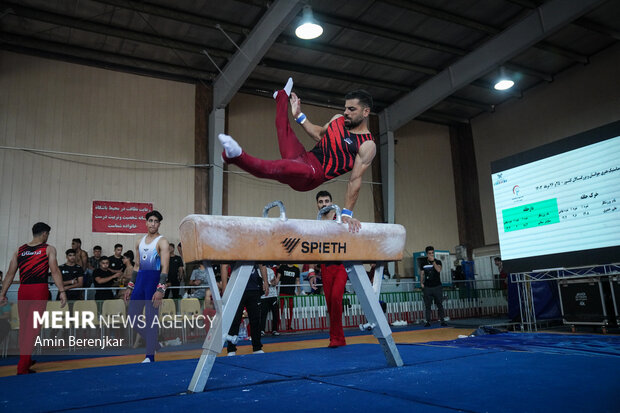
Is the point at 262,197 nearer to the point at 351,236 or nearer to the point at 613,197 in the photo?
the point at 613,197

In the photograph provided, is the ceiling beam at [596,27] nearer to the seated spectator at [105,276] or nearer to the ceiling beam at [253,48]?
the ceiling beam at [253,48]

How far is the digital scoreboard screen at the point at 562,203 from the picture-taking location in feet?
19.6

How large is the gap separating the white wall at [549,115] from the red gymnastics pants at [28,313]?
14.1 metres

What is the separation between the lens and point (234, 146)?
2596mm

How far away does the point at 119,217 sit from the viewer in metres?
11.4

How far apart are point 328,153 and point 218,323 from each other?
4.76 feet

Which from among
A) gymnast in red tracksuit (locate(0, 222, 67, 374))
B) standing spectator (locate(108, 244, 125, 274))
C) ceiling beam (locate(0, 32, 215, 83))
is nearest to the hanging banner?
standing spectator (locate(108, 244, 125, 274))

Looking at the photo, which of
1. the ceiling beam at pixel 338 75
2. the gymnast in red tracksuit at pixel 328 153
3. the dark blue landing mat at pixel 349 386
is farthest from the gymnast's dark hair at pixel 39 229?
the ceiling beam at pixel 338 75

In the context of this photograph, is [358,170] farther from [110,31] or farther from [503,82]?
[503,82]

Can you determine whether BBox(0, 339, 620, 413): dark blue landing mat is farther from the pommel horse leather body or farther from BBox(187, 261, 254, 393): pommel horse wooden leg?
the pommel horse leather body

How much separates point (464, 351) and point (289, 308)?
6376mm

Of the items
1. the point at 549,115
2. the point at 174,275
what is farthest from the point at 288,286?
the point at 549,115

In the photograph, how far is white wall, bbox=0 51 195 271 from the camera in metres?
10.6

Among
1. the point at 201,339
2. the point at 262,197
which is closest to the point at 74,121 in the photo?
the point at 262,197
